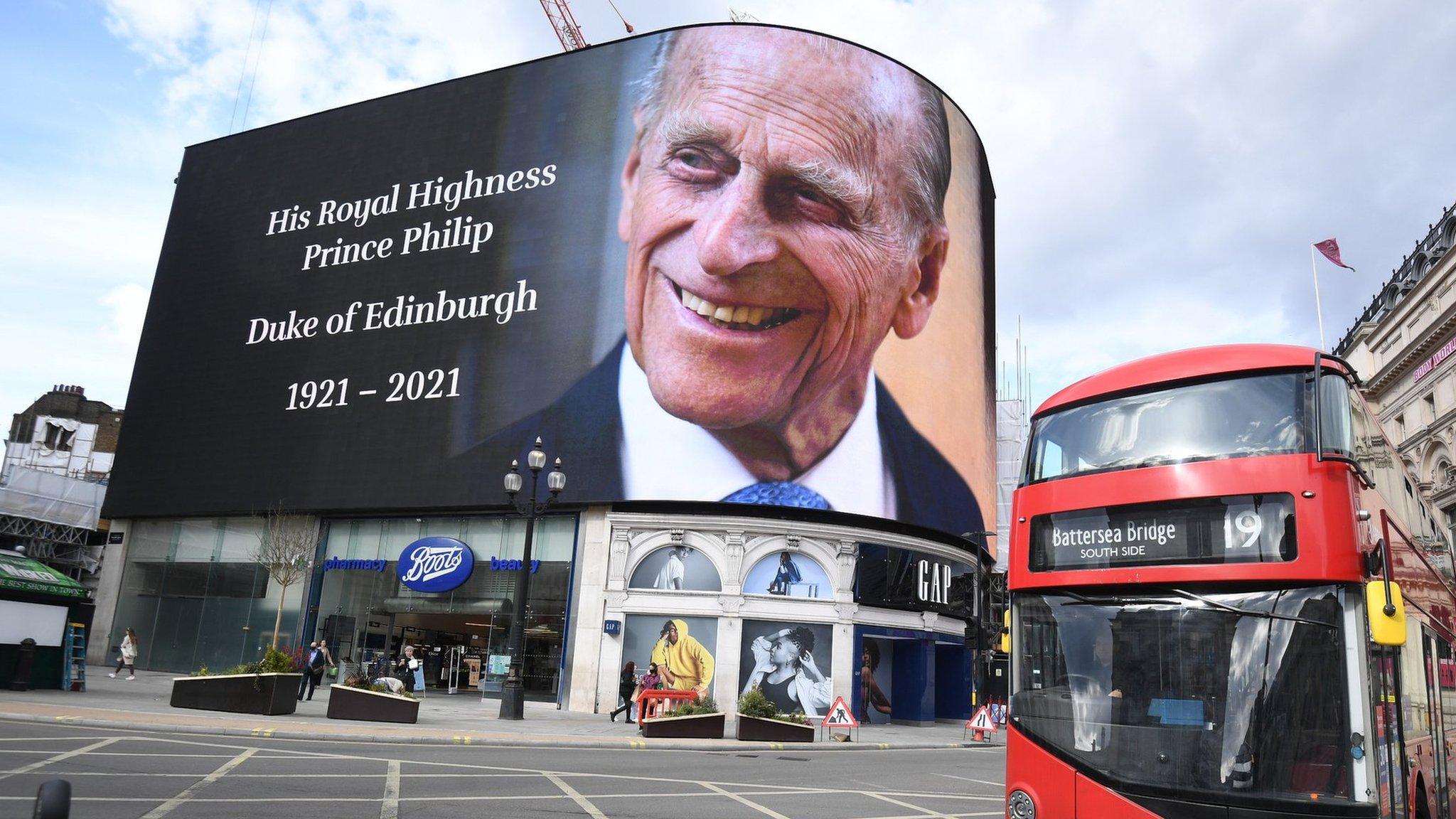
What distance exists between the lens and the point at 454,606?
35.0 metres

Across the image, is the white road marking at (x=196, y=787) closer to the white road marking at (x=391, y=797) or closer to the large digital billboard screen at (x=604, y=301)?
the white road marking at (x=391, y=797)

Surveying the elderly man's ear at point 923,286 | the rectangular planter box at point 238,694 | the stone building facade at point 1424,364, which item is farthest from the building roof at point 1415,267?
the rectangular planter box at point 238,694

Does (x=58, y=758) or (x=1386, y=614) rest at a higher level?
(x=1386, y=614)

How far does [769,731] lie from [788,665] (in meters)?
9.26

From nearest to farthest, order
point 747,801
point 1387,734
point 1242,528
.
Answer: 1. point 1387,734
2. point 1242,528
3. point 747,801

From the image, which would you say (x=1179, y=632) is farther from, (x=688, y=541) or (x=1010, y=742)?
(x=688, y=541)

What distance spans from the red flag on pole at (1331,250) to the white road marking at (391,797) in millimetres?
23728

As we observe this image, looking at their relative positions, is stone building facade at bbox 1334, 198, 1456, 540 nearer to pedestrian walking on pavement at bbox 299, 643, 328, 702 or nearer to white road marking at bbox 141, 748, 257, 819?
pedestrian walking on pavement at bbox 299, 643, 328, 702

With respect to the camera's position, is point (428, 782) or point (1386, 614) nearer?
point (1386, 614)

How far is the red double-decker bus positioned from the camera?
6668 millimetres

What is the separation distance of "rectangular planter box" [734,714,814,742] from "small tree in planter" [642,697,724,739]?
50cm

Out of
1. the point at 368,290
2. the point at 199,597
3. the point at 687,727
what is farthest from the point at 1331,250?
the point at 199,597

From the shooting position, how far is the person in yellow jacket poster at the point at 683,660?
30.7m

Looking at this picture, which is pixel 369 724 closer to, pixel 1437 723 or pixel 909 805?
pixel 909 805
